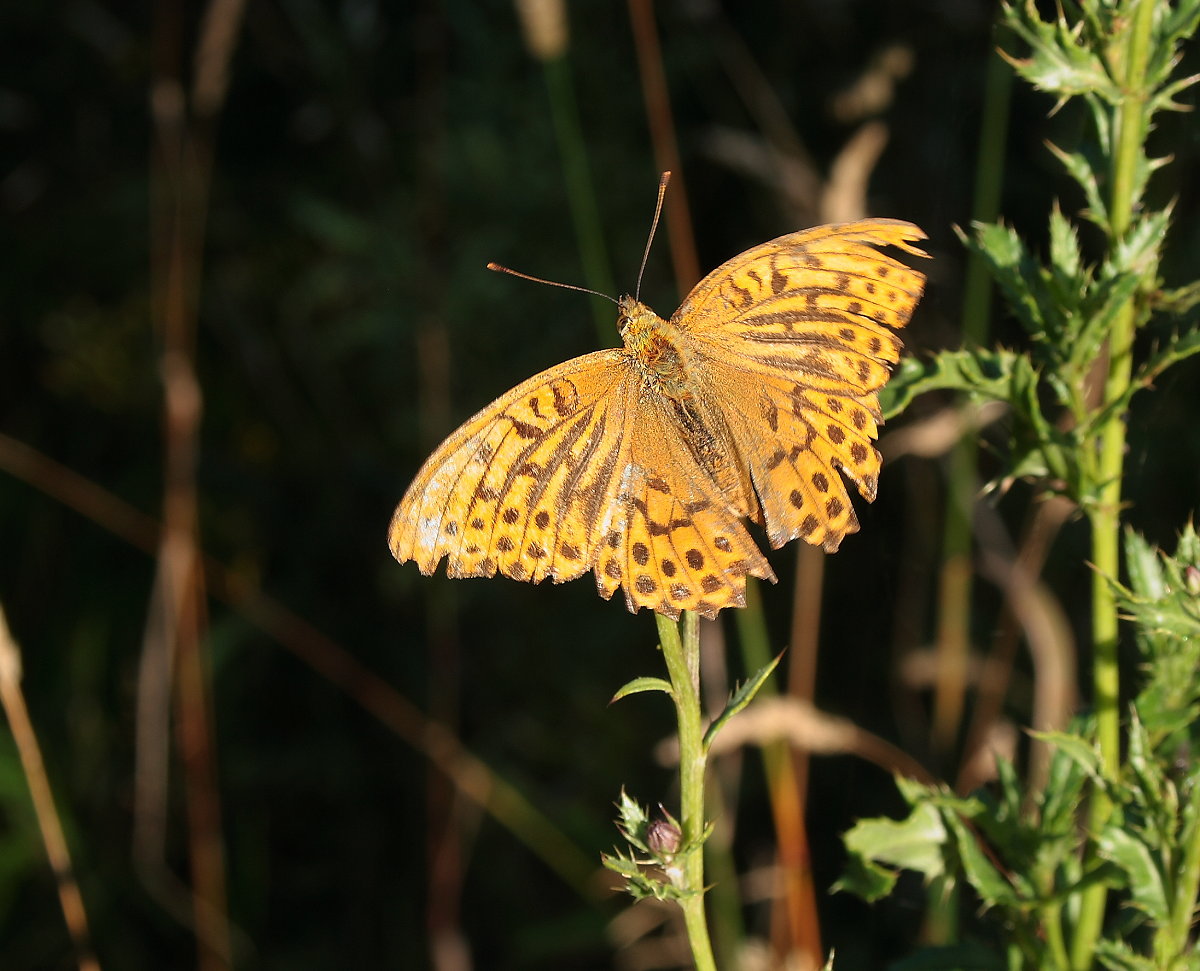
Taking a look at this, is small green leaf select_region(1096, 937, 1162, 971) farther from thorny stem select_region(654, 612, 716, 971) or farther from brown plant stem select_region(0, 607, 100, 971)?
brown plant stem select_region(0, 607, 100, 971)

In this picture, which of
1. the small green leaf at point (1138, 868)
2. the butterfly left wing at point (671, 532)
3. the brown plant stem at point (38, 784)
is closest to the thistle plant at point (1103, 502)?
the small green leaf at point (1138, 868)

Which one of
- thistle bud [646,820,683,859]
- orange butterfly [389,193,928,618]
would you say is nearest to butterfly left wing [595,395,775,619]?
orange butterfly [389,193,928,618]

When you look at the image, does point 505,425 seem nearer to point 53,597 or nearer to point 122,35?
point 53,597

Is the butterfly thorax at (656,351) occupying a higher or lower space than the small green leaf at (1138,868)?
higher

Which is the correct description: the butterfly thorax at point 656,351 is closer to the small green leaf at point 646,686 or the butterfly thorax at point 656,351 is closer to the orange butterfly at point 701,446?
the orange butterfly at point 701,446

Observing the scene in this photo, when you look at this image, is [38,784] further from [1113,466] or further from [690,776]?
[1113,466]

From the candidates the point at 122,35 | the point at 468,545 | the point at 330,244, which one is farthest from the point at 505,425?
the point at 122,35
